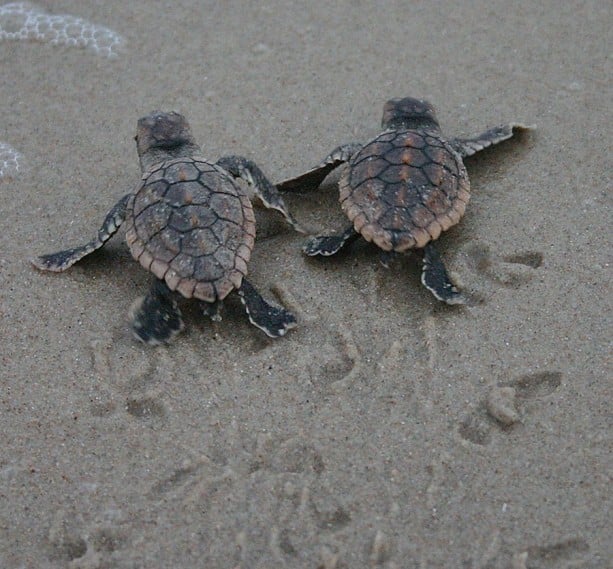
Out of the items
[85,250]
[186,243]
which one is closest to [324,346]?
[186,243]

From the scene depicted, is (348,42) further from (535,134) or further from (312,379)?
(312,379)

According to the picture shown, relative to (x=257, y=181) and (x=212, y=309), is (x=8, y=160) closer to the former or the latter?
(x=257, y=181)

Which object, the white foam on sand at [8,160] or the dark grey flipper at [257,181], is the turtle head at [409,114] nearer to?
the dark grey flipper at [257,181]

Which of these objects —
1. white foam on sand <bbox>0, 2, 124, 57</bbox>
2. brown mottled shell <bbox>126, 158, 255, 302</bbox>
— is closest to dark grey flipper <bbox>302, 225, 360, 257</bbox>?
brown mottled shell <bbox>126, 158, 255, 302</bbox>

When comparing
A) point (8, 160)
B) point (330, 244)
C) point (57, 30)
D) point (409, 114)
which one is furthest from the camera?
point (57, 30)

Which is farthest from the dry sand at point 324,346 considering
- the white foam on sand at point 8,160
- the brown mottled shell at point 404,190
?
the brown mottled shell at point 404,190

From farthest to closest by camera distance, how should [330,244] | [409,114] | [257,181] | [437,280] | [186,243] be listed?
[409,114] < [257,181] < [330,244] < [437,280] < [186,243]
